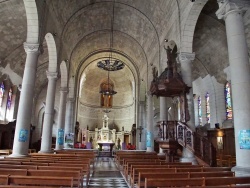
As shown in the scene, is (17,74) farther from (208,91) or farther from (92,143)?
(208,91)

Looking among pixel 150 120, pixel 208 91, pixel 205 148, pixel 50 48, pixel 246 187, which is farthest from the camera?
pixel 208 91

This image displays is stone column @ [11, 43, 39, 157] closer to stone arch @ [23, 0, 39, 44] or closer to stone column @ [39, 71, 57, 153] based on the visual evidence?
stone arch @ [23, 0, 39, 44]

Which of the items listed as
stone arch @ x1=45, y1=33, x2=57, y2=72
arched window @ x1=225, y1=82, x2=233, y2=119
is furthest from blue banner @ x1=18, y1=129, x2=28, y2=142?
arched window @ x1=225, y1=82, x2=233, y2=119

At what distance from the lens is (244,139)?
6.04m

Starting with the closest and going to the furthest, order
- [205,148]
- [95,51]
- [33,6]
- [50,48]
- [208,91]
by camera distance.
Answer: [205,148] → [33,6] → [50,48] → [208,91] → [95,51]

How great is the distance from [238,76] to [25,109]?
27.8ft

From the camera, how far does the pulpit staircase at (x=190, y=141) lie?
8859 mm

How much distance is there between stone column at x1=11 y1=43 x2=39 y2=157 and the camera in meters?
9.09

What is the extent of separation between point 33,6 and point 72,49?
9.39 meters

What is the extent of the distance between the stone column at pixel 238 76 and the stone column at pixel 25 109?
318 inches

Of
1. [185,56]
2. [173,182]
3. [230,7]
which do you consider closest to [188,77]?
[185,56]

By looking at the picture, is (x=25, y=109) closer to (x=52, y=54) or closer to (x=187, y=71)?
(x=52, y=54)

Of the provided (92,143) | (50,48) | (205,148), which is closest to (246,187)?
(205,148)

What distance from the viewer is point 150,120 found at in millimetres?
18250
